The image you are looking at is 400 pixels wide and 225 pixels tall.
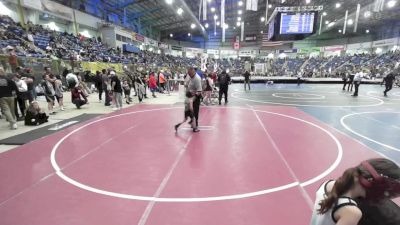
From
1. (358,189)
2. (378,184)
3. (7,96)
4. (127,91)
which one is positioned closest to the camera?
(378,184)

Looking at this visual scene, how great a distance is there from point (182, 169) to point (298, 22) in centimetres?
1727

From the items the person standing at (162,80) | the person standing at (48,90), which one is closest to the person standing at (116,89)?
the person standing at (48,90)

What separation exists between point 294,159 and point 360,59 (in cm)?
5072

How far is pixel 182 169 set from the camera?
546cm

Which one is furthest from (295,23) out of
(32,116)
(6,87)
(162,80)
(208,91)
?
A: (6,87)

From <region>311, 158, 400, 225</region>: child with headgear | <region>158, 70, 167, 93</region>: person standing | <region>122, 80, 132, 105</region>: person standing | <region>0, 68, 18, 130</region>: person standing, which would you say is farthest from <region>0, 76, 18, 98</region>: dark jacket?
<region>158, 70, 167, 93</region>: person standing

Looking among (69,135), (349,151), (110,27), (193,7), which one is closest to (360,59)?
(193,7)

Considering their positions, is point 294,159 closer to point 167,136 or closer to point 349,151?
point 349,151

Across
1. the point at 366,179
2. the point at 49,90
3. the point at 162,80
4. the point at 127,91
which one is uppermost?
the point at 366,179

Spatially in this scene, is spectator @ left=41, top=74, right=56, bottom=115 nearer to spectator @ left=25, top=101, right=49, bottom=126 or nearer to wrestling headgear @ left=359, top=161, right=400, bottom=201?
spectator @ left=25, top=101, right=49, bottom=126

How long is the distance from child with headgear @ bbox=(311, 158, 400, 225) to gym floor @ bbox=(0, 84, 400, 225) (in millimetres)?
2126

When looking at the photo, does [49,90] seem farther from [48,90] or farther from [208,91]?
[208,91]

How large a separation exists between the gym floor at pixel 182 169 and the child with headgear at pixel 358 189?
213 centimetres

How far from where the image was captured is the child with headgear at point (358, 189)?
1.52 m
